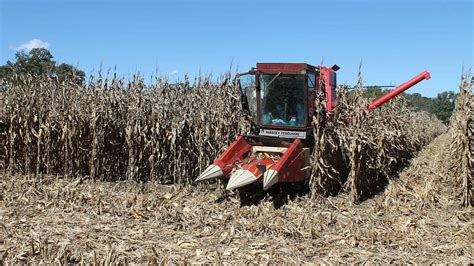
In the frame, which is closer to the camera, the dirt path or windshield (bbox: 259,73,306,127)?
the dirt path

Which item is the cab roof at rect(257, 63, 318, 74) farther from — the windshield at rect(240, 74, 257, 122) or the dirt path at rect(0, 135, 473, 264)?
the dirt path at rect(0, 135, 473, 264)

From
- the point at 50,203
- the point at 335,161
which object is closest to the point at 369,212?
the point at 335,161

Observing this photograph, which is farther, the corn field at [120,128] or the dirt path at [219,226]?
the corn field at [120,128]

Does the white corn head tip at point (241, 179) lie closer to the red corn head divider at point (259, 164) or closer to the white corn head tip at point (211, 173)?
the red corn head divider at point (259, 164)

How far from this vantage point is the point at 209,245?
5.08 metres

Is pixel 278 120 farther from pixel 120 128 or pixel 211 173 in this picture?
pixel 120 128

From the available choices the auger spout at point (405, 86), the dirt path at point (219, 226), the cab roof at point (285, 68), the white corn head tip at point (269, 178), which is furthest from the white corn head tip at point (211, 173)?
the auger spout at point (405, 86)

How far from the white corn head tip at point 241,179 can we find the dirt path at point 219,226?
0.38 m

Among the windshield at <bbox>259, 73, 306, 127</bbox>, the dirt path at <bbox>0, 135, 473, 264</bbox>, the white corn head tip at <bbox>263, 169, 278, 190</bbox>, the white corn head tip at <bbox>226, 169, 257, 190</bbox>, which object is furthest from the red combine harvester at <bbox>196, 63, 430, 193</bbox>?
the dirt path at <bbox>0, 135, 473, 264</bbox>

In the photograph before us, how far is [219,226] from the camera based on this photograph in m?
5.82

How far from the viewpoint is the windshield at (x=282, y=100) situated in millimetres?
7441

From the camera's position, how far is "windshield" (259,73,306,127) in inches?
293

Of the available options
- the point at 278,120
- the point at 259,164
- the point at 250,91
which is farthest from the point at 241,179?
the point at 250,91

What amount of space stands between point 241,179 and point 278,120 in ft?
5.24
